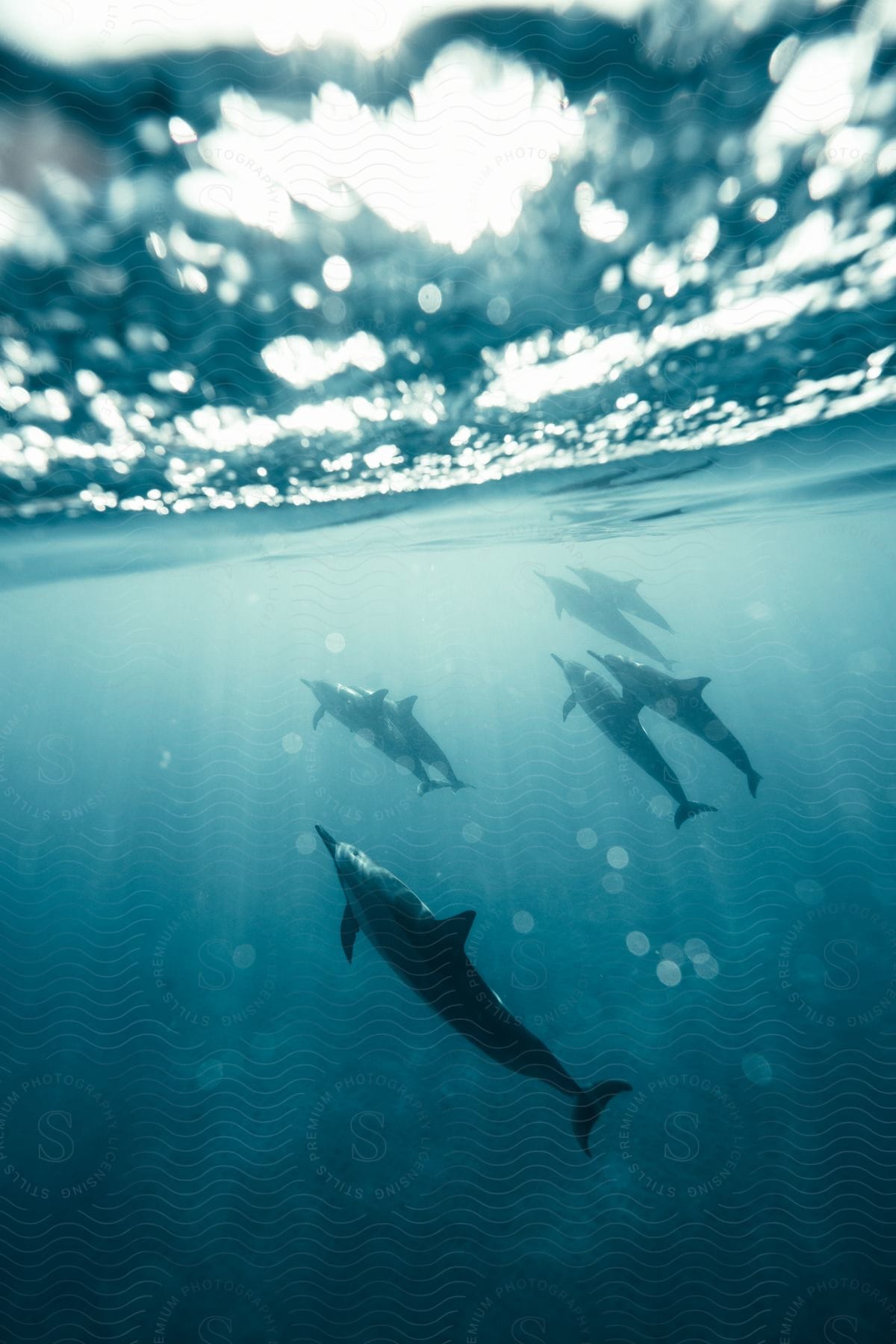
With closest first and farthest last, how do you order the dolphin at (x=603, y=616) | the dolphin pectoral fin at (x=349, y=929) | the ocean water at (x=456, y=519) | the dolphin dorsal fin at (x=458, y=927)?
the ocean water at (x=456, y=519) → the dolphin dorsal fin at (x=458, y=927) → the dolphin pectoral fin at (x=349, y=929) → the dolphin at (x=603, y=616)

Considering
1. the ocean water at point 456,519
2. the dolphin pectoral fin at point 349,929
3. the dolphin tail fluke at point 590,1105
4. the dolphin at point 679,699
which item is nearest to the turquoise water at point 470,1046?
the ocean water at point 456,519

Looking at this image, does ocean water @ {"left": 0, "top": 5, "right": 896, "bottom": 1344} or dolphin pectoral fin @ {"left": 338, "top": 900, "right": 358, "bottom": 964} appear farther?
dolphin pectoral fin @ {"left": 338, "top": 900, "right": 358, "bottom": 964}

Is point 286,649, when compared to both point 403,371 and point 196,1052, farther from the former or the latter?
point 403,371

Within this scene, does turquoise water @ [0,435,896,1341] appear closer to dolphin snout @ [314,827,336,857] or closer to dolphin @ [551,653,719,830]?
dolphin @ [551,653,719,830]

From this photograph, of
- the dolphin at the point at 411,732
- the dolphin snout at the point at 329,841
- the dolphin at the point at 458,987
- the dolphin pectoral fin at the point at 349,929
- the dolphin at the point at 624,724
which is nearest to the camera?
the dolphin at the point at 458,987

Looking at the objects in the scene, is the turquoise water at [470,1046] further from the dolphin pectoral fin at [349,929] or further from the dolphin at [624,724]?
the dolphin pectoral fin at [349,929]

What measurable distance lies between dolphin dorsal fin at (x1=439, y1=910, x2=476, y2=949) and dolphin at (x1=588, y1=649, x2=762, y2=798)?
5.62 meters

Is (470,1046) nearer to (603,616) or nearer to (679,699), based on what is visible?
(679,699)

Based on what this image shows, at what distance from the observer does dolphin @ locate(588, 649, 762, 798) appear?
1012 centimetres

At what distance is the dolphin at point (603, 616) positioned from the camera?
1263 centimetres

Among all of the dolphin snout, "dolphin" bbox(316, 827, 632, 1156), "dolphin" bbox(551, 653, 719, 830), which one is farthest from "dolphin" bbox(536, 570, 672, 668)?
"dolphin" bbox(316, 827, 632, 1156)

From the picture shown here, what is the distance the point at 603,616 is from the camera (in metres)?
12.8

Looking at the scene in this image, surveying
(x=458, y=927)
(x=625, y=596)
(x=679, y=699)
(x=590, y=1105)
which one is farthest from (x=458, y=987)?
(x=625, y=596)

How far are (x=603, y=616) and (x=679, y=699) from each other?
3131 mm
